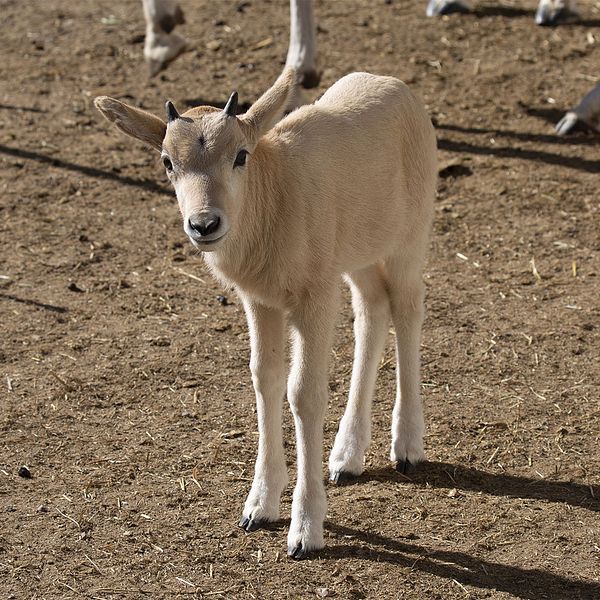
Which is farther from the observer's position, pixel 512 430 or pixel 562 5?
pixel 562 5

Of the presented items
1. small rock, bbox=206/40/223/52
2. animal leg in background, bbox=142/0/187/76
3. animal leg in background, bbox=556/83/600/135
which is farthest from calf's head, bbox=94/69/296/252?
small rock, bbox=206/40/223/52

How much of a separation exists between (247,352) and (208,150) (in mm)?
2648

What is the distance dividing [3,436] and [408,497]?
2.36m

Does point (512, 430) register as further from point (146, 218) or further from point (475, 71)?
point (475, 71)

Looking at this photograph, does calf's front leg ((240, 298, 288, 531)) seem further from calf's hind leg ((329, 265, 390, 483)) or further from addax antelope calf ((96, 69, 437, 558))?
calf's hind leg ((329, 265, 390, 483))

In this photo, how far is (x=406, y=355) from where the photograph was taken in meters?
6.47

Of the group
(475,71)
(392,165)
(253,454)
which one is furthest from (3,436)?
(475,71)

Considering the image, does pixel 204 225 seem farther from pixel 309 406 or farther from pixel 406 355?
pixel 406 355

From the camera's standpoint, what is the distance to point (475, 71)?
11672mm

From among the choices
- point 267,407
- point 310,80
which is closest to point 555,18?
point 310,80

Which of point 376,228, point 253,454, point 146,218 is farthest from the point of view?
point 146,218

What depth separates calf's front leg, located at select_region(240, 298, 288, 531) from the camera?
19.6 feet

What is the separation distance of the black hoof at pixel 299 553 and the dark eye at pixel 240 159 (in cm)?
183

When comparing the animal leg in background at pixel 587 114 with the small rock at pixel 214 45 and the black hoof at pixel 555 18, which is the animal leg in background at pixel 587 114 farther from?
the small rock at pixel 214 45
